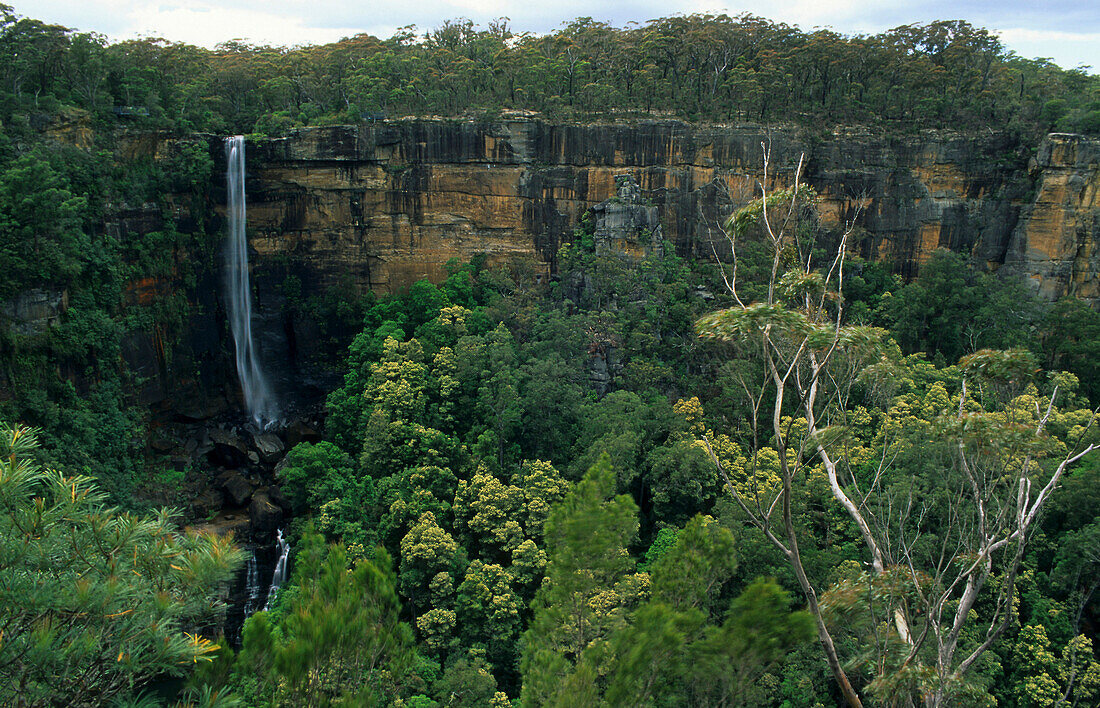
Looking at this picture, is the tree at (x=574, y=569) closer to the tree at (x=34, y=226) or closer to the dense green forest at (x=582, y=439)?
the dense green forest at (x=582, y=439)

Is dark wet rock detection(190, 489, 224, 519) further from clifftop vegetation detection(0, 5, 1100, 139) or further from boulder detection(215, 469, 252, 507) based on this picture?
clifftop vegetation detection(0, 5, 1100, 139)

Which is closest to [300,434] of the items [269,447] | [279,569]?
[269,447]

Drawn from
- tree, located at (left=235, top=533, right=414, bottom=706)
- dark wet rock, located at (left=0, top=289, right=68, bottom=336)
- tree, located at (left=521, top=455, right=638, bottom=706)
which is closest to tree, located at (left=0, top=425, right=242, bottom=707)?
tree, located at (left=235, top=533, right=414, bottom=706)

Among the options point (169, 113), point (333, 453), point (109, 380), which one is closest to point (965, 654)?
point (333, 453)

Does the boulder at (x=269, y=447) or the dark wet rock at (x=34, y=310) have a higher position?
the dark wet rock at (x=34, y=310)

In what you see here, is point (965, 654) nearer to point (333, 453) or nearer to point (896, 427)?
point (896, 427)

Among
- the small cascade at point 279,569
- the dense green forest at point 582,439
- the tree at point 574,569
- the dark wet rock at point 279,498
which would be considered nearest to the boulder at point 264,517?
the dark wet rock at point 279,498

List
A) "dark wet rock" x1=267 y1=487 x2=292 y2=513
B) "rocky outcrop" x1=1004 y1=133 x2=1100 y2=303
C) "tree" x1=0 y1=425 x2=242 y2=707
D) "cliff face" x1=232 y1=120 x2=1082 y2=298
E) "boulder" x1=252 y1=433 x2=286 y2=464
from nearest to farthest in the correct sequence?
"tree" x1=0 y1=425 x2=242 y2=707 < "dark wet rock" x1=267 y1=487 x2=292 y2=513 < "boulder" x1=252 y1=433 x2=286 y2=464 < "rocky outcrop" x1=1004 y1=133 x2=1100 y2=303 < "cliff face" x1=232 y1=120 x2=1082 y2=298
